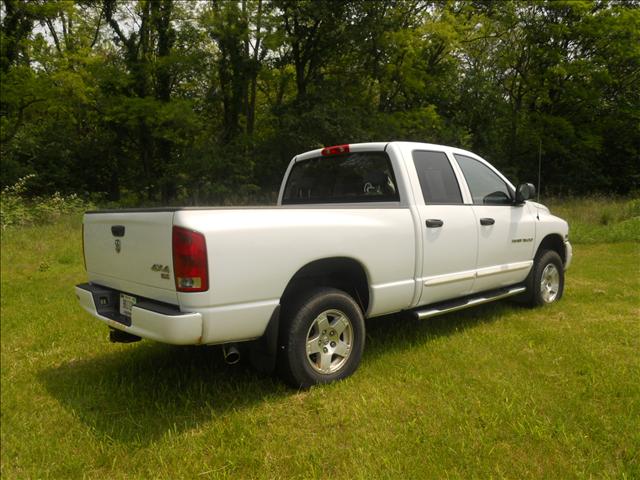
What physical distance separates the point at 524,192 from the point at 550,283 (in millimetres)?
1491

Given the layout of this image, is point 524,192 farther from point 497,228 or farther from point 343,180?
point 343,180

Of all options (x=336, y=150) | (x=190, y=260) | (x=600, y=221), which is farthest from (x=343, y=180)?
(x=600, y=221)

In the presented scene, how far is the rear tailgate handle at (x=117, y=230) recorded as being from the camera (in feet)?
10.6

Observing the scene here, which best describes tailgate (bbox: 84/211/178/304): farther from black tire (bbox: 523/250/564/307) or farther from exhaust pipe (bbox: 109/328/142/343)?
black tire (bbox: 523/250/564/307)

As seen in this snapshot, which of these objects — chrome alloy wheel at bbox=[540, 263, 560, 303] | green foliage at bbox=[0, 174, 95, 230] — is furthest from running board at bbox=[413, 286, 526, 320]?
green foliage at bbox=[0, 174, 95, 230]

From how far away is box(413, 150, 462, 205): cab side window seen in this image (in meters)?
4.27

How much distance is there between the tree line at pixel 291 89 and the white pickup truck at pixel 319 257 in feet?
46.8

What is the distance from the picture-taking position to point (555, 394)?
3.34 meters

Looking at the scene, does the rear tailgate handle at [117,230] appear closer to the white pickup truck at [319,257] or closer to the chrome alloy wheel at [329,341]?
the white pickup truck at [319,257]

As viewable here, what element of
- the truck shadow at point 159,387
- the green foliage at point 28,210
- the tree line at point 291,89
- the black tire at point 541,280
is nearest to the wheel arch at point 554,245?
the black tire at point 541,280

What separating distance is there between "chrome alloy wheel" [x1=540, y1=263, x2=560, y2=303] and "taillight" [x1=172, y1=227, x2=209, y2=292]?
14.4ft

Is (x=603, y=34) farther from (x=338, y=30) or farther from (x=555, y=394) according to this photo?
(x=555, y=394)

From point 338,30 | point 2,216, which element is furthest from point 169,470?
point 338,30

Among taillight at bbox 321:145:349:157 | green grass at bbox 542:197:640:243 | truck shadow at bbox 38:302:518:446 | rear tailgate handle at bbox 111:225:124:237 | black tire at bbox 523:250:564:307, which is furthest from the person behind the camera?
green grass at bbox 542:197:640:243
